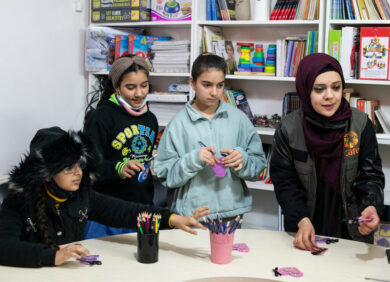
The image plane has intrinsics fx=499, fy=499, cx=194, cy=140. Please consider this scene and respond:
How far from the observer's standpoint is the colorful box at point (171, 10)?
3732mm

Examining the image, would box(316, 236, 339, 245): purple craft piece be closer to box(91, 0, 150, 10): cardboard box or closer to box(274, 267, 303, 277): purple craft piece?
box(274, 267, 303, 277): purple craft piece

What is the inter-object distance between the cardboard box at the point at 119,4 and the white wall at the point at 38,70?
108mm

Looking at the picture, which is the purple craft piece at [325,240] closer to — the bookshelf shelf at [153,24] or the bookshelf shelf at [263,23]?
the bookshelf shelf at [263,23]

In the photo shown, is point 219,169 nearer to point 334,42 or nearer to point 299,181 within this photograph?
point 299,181

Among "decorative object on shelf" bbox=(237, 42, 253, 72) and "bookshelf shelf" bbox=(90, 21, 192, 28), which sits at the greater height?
"bookshelf shelf" bbox=(90, 21, 192, 28)

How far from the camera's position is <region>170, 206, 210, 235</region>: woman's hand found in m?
1.79

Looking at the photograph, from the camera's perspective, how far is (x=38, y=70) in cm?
346

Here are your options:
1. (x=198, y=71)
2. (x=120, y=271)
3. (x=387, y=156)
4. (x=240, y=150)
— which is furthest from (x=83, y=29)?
(x=120, y=271)

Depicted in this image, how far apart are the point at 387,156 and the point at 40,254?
2768mm

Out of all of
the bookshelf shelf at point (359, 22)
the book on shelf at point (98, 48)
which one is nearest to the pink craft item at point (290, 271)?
the bookshelf shelf at point (359, 22)

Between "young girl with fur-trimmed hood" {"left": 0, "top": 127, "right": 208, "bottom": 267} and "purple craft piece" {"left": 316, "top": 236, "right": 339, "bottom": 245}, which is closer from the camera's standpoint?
"young girl with fur-trimmed hood" {"left": 0, "top": 127, "right": 208, "bottom": 267}

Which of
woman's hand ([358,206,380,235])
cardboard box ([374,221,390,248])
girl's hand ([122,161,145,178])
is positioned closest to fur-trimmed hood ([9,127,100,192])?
girl's hand ([122,161,145,178])

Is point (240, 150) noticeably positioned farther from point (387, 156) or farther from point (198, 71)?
point (387, 156)

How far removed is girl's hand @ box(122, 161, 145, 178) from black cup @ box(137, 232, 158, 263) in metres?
0.77
